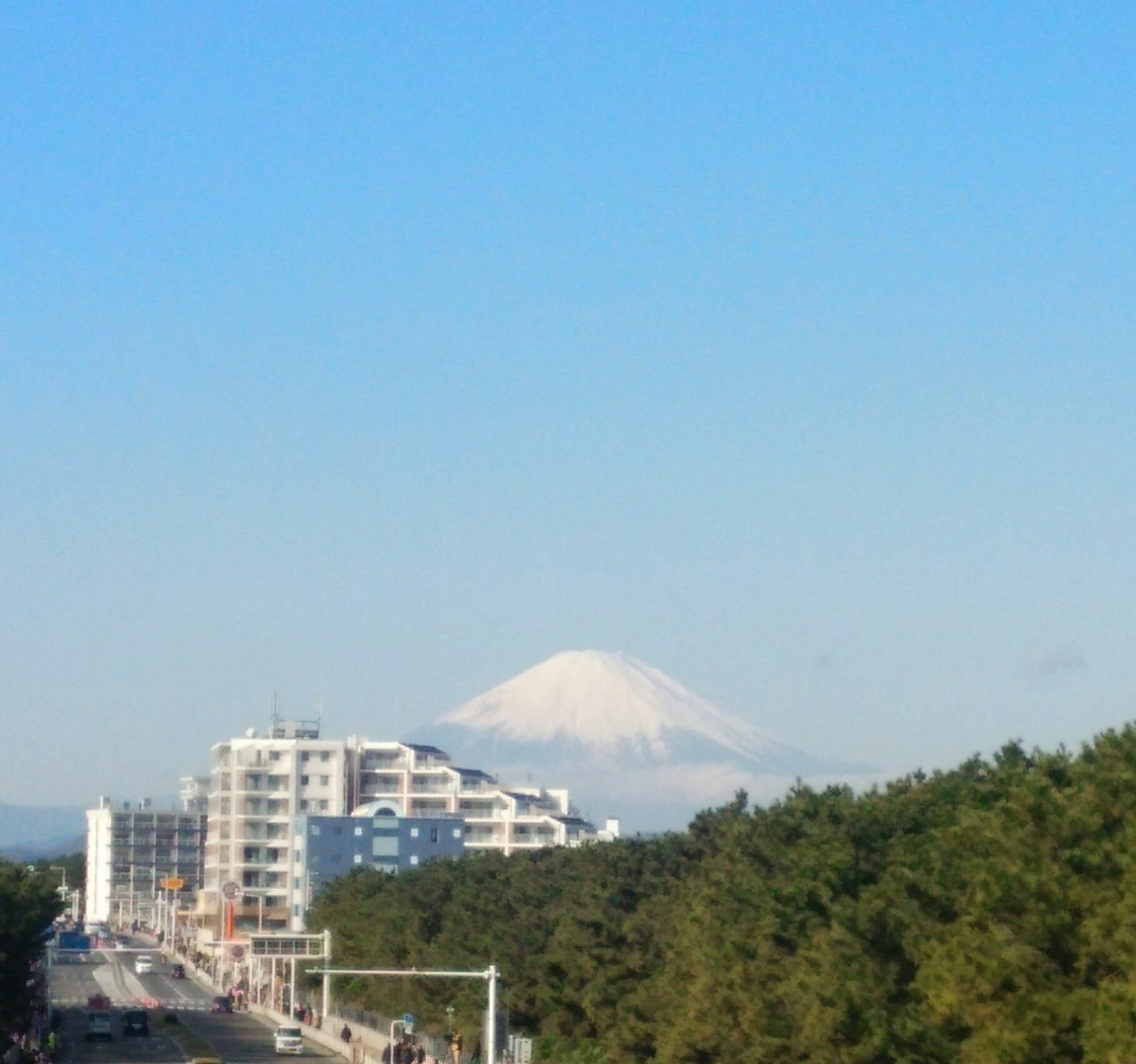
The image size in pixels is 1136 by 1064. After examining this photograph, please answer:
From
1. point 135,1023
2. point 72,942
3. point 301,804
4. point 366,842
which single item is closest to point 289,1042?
point 135,1023

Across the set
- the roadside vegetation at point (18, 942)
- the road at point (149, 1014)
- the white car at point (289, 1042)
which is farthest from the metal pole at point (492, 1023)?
the white car at point (289, 1042)

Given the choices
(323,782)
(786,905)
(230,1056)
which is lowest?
(230,1056)

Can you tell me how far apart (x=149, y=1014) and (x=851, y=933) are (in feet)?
247

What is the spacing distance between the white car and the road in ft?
1.72

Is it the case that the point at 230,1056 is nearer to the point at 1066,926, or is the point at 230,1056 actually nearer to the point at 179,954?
the point at 1066,926

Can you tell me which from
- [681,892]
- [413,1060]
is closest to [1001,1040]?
[681,892]

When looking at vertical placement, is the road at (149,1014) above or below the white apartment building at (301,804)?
below

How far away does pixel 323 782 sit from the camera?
176625mm

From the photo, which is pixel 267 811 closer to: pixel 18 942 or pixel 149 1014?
pixel 149 1014

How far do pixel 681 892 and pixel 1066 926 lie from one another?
102 feet

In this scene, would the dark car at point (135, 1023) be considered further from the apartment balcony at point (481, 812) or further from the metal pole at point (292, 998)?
the apartment balcony at point (481, 812)

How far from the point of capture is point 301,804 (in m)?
176

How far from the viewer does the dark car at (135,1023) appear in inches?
3905

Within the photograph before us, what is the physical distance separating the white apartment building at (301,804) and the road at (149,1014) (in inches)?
381
